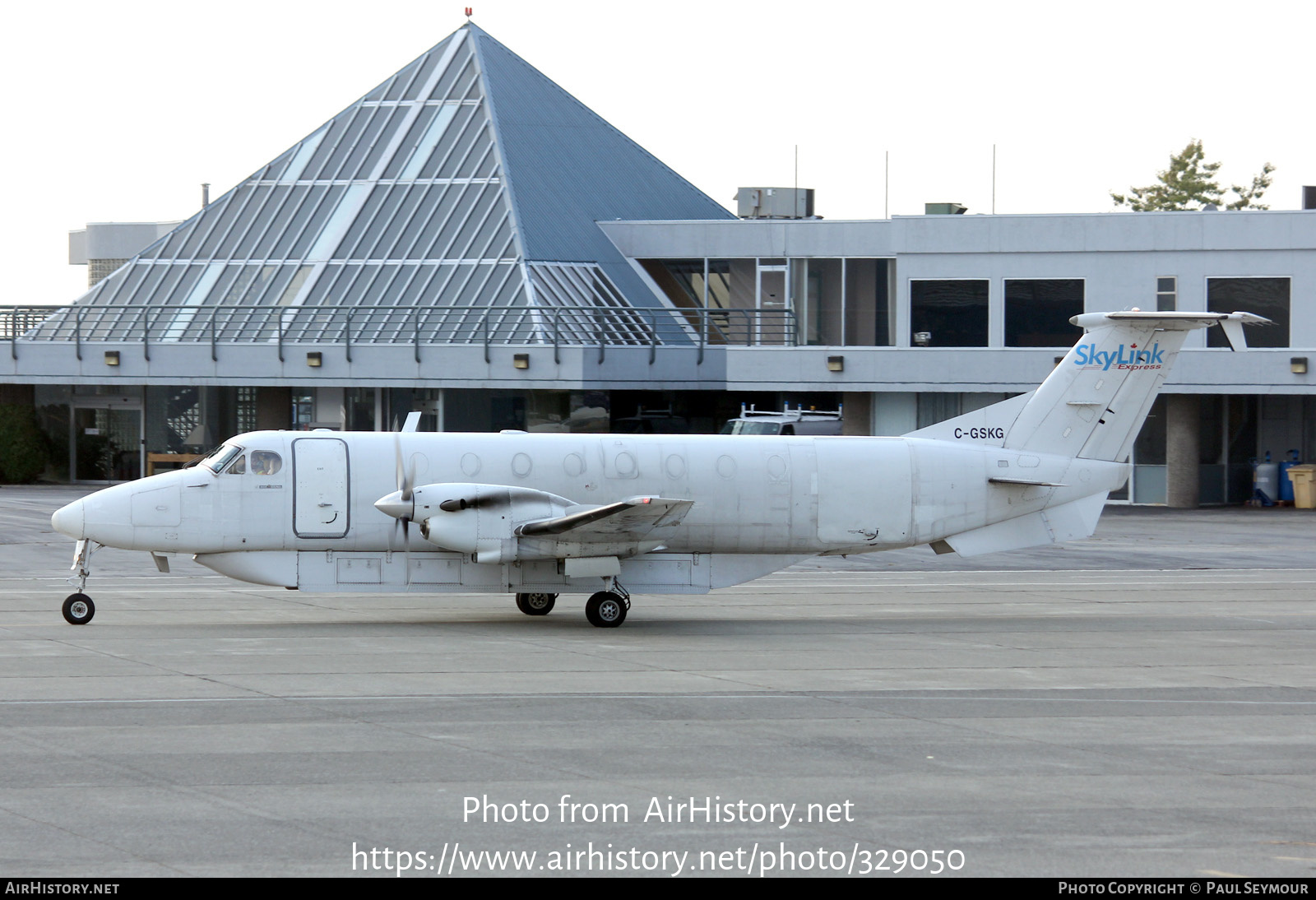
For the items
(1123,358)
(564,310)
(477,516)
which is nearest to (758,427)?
(564,310)

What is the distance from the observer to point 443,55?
5316cm

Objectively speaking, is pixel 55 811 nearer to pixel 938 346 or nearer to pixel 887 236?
pixel 938 346

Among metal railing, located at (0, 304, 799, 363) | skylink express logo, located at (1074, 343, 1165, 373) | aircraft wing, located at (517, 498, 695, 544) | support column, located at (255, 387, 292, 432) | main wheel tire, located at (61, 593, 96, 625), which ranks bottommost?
main wheel tire, located at (61, 593, 96, 625)

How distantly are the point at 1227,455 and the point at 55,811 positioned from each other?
136 feet

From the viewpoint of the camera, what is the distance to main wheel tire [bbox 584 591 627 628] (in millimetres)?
20828

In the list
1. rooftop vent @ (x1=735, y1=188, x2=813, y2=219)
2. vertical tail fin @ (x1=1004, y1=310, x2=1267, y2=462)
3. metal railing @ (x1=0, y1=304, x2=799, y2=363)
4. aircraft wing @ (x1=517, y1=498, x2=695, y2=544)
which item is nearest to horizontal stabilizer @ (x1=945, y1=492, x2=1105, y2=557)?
vertical tail fin @ (x1=1004, y1=310, x2=1267, y2=462)

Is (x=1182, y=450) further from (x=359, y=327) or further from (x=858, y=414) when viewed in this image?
(x=359, y=327)

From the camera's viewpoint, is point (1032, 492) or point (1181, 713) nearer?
point (1181, 713)

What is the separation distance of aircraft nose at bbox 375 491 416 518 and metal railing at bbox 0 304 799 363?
911 inches

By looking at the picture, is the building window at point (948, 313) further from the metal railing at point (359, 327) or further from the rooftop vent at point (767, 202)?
the rooftop vent at point (767, 202)

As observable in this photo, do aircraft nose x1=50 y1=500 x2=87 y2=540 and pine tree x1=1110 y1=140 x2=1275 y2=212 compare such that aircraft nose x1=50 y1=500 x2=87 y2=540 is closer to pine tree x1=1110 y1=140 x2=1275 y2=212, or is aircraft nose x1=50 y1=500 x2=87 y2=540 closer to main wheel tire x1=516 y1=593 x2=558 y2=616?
main wheel tire x1=516 y1=593 x2=558 y2=616

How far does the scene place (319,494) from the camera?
20547 millimetres

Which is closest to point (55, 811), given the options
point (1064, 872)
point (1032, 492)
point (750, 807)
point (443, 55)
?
point (750, 807)

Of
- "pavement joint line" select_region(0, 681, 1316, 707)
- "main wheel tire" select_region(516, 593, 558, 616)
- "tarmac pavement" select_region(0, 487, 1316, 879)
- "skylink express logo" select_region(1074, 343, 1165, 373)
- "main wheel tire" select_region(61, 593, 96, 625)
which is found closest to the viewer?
"tarmac pavement" select_region(0, 487, 1316, 879)
